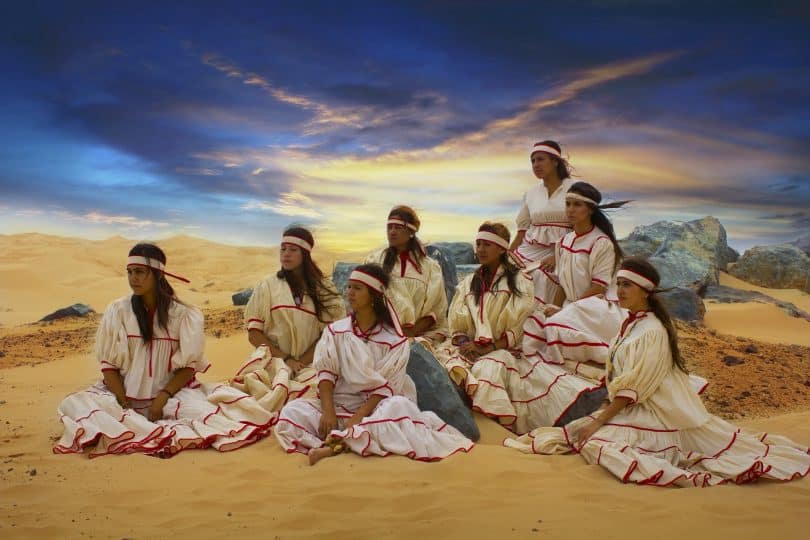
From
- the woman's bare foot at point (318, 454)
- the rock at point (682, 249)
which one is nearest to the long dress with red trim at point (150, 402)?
the woman's bare foot at point (318, 454)

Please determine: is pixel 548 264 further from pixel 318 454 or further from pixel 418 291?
pixel 318 454

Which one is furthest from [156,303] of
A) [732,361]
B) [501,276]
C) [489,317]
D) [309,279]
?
[732,361]

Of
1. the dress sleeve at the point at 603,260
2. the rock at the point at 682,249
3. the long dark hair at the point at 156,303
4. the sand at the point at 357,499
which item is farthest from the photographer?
the rock at the point at 682,249

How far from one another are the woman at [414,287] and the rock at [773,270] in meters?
14.1

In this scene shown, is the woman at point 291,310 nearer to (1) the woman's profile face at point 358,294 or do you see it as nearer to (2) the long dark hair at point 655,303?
(1) the woman's profile face at point 358,294

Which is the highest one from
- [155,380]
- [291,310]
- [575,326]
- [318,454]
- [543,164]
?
[543,164]

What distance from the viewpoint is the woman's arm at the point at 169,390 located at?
5.61 m

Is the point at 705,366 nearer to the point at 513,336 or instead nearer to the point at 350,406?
the point at 513,336

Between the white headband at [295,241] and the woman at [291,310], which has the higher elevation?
the white headband at [295,241]

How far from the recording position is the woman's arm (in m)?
5.61

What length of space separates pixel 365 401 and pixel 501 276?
71.1 inches

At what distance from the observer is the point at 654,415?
5.05 meters

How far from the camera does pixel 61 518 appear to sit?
4152 millimetres

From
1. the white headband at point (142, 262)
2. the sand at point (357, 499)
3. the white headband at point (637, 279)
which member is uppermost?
the white headband at point (142, 262)
